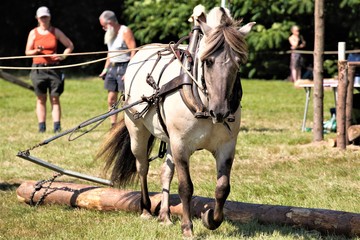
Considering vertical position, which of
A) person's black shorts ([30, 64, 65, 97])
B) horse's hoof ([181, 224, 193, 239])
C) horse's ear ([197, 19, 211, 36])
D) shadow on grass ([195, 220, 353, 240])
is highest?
horse's ear ([197, 19, 211, 36])

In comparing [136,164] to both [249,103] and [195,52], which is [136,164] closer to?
[195,52]

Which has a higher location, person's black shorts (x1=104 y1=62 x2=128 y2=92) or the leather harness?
the leather harness

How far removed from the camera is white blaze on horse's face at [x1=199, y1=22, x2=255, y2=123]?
5914 mm

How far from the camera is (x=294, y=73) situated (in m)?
23.0

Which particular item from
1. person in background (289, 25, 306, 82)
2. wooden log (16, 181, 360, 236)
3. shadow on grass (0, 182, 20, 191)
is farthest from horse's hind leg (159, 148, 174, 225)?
person in background (289, 25, 306, 82)

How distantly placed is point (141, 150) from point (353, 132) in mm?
4349

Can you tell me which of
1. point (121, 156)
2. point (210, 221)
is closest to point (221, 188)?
point (210, 221)

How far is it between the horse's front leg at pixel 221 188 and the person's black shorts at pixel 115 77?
661cm

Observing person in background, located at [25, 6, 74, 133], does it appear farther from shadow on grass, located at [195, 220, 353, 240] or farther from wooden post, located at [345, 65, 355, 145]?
shadow on grass, located at [195, 220, 353, 240]

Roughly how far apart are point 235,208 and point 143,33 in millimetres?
18504

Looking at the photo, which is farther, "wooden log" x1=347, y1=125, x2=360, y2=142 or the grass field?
"wooden log" x1=347, y1=125, x2=360, y2=142

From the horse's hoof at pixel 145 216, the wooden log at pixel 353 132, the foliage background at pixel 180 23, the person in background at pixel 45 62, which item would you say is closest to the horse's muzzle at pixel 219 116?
the horse's hoof at pixel 145 216

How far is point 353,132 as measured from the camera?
36.9 ft

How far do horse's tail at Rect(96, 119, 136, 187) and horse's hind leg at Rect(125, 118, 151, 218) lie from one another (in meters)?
0.27
